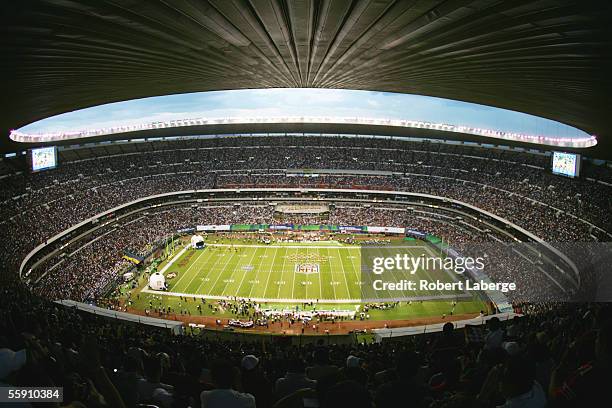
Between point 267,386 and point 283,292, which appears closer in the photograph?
point 267,386

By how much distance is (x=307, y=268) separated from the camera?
133 ft

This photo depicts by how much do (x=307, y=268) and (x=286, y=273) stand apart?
2.67 m

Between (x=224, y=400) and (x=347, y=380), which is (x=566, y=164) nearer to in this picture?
(x=347, y=380)

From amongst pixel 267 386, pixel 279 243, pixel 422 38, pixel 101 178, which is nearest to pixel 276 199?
pixel 279 243

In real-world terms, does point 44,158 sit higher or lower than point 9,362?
higher

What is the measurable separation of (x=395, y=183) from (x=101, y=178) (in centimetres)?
4513

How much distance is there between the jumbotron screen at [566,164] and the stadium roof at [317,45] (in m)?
26.4

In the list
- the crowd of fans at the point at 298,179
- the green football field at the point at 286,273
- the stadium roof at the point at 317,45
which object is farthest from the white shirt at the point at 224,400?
the crowd of fans at the point at 298,179

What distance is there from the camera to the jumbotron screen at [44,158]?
4159cm

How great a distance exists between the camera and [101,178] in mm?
52469

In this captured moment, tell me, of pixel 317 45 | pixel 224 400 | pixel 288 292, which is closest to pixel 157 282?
pixel 288 292

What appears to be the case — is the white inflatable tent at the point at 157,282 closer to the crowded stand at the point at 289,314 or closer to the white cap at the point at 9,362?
the crowded stand at the point at 289,314

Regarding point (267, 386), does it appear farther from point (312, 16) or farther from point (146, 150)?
point (146, 150)

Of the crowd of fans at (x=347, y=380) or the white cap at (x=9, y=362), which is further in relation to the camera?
the white cap at (x=9, y=362)
